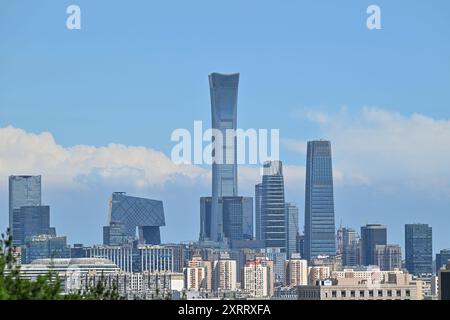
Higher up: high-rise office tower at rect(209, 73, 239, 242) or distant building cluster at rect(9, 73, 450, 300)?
high-rise office tower at rect(209, 73, 239, 242)

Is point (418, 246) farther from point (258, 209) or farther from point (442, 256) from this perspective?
point (258, 209)

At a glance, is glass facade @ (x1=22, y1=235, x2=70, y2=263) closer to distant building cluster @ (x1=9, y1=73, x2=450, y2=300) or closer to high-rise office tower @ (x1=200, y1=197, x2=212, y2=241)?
distant building cluster @ (x1=9, y1=73, x2=450, y2=300)

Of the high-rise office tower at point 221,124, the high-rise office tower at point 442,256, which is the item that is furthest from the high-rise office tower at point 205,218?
the high-rise office tower at point 442,256

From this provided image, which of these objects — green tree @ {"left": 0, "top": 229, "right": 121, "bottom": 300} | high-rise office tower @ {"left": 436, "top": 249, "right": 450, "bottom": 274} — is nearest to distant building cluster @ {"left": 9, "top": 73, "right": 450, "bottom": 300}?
high-rise office tower @ {"left": 436, "top": 249, "right": 450, "bottom": 274}

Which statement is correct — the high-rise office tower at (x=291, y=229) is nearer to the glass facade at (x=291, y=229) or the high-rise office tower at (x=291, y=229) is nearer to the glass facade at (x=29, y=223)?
the glass facade at (x=291, y=229)

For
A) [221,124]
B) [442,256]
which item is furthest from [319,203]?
[442,256]
